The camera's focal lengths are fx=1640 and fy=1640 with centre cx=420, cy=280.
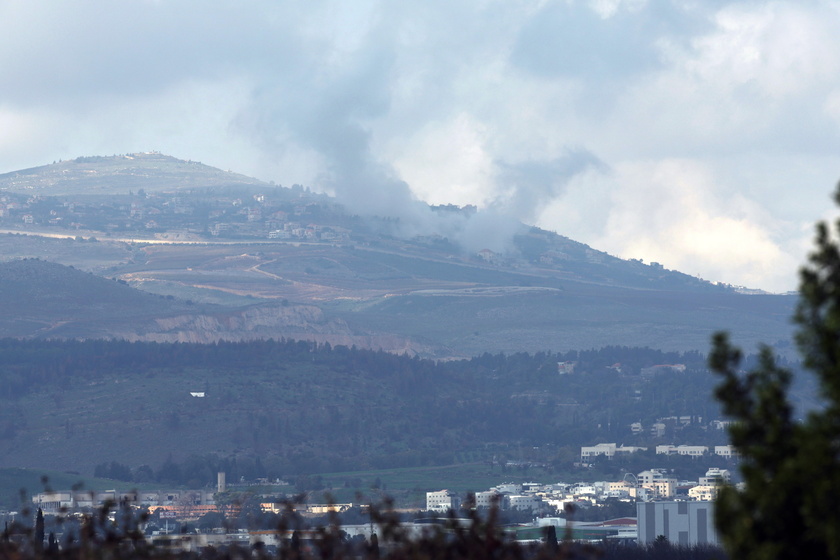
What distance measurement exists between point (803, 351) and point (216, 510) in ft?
486

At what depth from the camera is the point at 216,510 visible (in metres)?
159

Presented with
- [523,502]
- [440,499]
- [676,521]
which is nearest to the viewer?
[676,521]

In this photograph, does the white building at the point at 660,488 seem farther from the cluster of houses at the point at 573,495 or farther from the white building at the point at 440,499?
the white building at the point at 440,499

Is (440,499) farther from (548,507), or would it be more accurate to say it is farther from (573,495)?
(573,495)

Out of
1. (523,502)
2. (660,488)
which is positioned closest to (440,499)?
(523,502)

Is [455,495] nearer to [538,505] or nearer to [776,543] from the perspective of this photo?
[538,505]

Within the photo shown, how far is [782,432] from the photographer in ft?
46.6

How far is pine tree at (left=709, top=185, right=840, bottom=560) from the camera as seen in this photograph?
44.9 ft

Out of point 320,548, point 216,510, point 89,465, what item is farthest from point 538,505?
point 320,548

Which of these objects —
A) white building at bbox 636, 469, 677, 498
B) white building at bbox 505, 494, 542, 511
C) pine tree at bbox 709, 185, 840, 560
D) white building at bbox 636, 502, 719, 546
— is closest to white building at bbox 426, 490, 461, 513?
white building at bbox 505, 494, 542, 511

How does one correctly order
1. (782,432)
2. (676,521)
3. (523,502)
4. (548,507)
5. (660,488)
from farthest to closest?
(660,488) < (523,502) < (548,507) < (676,521) < (782,432)

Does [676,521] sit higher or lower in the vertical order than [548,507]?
lower

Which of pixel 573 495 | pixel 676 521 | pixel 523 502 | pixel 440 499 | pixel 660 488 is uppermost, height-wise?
pixel 660 488

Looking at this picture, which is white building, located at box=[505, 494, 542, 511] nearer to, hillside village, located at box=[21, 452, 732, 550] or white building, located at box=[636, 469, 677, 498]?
hillside village, located at box=[21, 452, 732, 550]
